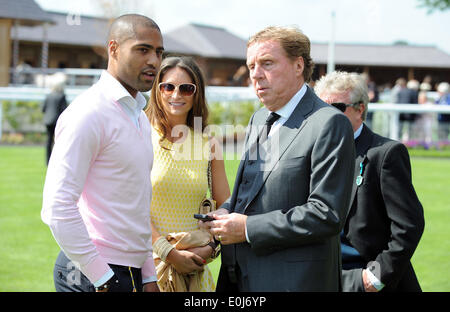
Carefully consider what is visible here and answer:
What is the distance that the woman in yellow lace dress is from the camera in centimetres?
398

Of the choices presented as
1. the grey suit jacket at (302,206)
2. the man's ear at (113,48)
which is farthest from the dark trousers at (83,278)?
the man's ear at (113,48)

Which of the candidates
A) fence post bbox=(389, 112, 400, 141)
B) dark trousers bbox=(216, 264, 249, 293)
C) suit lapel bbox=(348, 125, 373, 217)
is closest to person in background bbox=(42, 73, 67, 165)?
fence post bbox=(389, 112, 400, 141)

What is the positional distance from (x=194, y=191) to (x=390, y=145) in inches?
55.1

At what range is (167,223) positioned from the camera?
3.98 m

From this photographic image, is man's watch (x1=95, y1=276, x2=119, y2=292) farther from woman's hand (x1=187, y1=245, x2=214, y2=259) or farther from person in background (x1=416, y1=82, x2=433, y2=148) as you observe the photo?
person in background (x1=416, y1=82, x2=433, y2=148)

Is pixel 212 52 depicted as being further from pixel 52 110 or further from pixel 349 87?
pixel 349 87

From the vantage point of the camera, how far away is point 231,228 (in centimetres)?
290

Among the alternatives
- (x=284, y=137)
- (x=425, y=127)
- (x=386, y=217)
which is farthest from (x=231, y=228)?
(x=425, y=127)

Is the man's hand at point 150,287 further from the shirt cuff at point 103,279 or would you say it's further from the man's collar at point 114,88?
the man's collar at point 114,88

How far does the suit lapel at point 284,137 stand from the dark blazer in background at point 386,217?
86 centimetres

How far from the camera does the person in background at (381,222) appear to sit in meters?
3.53

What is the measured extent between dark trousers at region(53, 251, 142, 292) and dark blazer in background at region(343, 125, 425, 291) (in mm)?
1416
